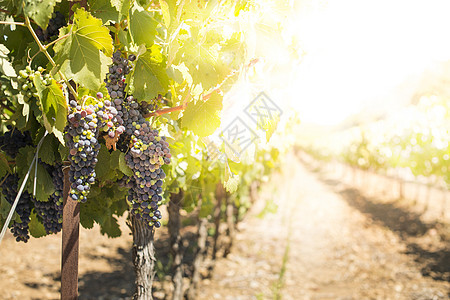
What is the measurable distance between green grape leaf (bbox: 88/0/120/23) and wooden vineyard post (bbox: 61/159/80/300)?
633 millimetres

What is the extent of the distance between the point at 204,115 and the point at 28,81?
658mm

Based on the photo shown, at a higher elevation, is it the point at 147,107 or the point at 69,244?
the point at 147,107

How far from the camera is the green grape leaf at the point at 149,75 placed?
4.68 ft

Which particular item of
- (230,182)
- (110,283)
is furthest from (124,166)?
(110,283)

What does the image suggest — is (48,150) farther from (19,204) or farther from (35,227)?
(35,227)

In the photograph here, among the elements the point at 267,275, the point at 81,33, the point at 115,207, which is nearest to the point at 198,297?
the point at 267,275

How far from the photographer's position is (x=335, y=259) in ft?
26.5

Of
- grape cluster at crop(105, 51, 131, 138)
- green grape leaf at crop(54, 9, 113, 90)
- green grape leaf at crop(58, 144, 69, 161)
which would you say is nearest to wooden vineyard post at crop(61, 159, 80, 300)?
green grape leaf at crop(58, 144, 69, 161)

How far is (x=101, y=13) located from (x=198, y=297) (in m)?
4.96

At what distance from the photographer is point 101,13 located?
1.43 m

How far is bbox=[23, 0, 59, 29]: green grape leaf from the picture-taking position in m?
1.12

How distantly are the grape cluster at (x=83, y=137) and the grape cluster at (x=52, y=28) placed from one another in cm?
46

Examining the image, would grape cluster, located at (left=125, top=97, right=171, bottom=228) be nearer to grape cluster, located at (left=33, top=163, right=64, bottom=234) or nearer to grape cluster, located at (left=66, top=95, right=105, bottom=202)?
Result: grape cluster, located at (left=66, top=95, right=105, bottom=202)

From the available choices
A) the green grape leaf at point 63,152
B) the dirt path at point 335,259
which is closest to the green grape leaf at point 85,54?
the green grape leaf at point 63,152
